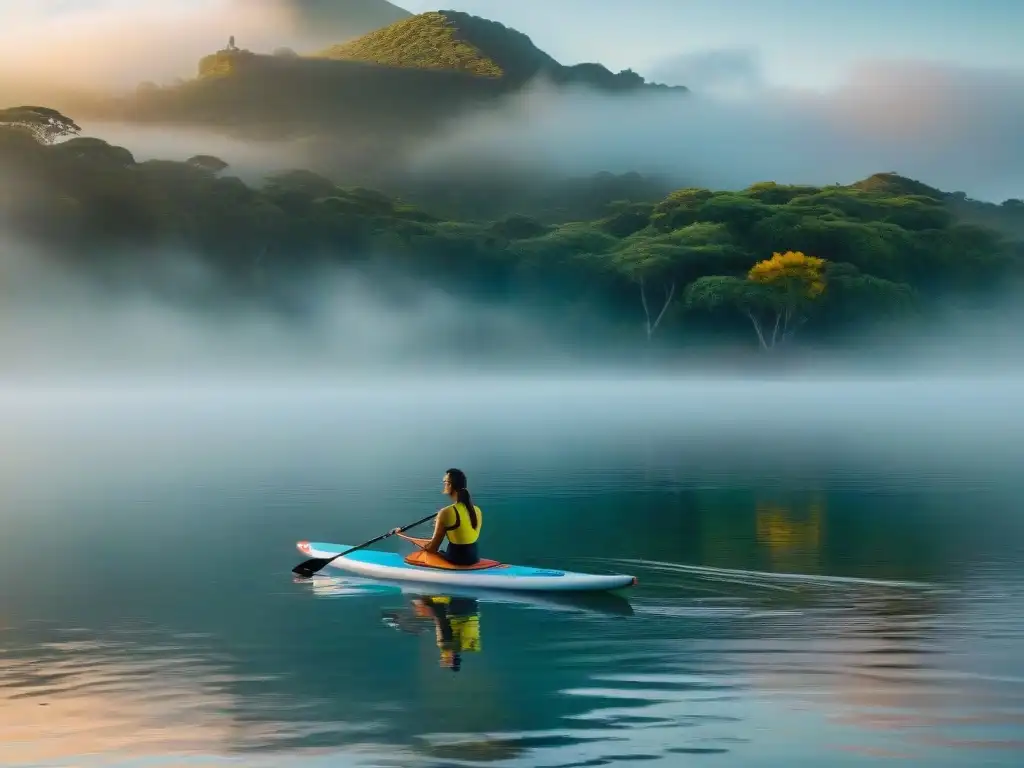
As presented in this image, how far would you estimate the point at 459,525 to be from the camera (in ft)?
67.1

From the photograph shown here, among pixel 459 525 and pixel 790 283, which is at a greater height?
pixel 790 283

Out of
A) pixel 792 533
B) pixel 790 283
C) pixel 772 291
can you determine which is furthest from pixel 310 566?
pixel 790 283

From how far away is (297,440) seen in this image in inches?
2211

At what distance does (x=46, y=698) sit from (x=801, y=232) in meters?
113

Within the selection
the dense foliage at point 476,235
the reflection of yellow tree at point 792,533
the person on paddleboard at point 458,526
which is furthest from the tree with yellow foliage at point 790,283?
the person on paddleboard at point 458,526

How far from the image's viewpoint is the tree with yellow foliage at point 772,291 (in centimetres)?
11056

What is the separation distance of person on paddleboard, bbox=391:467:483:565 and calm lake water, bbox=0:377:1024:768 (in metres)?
0.67

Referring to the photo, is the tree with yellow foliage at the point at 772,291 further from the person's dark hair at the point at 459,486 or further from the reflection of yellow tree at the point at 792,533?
the person's dark hair at the point at 459,486

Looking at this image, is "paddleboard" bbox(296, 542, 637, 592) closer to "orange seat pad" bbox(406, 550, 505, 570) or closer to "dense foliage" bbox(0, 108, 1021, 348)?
"orange seat pad" bbox(406, 550, 505, 570)

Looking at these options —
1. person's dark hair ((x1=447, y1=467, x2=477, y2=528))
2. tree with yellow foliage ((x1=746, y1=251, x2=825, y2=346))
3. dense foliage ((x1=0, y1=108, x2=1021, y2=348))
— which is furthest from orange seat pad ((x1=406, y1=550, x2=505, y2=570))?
dense foliage ((x1=0, y1=108, x2=1021, y2=348))

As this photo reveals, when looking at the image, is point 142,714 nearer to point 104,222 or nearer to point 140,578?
point 140,578

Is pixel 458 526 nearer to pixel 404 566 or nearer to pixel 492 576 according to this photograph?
pixel 492 576

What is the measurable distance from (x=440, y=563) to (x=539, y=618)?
253 centimetres

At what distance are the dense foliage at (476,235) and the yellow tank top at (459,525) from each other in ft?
319
